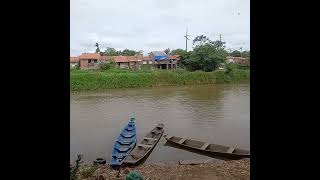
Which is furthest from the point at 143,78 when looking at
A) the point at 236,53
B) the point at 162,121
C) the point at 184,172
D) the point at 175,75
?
the point at 236,53

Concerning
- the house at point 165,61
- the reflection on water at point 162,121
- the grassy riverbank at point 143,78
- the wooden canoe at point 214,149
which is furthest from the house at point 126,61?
the wooden canoe at point 214,149

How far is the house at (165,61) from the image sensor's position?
121ft

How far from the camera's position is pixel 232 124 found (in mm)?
11375

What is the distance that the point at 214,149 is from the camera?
25.3 ft

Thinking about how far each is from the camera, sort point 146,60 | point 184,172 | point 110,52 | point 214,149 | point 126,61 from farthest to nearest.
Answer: point 110,52 < point 146,60 < point 126,61 < point 214,149 < point 184,172

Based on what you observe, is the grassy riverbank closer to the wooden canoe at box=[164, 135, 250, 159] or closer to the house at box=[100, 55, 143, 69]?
the house at box=[100, 55, 143, 69]

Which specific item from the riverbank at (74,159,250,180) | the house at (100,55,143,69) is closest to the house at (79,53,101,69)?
the house at (100,55,143,69)

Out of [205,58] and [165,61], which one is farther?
[165,61]

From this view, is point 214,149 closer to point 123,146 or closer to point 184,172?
point 123,146

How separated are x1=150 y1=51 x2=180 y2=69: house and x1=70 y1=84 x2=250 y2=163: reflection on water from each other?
58.8 feet

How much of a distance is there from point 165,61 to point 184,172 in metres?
32.7
